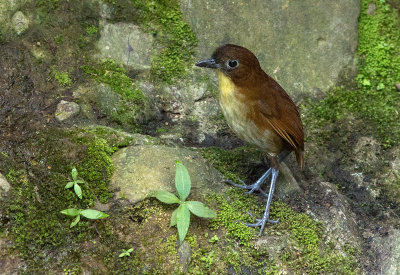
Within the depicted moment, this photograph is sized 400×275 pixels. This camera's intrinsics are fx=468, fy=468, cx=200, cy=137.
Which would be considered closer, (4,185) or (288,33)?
(4,185)

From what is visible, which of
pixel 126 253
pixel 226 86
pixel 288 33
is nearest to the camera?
pixel 126 253

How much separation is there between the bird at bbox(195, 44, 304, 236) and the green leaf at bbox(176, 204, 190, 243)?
0.67 meters

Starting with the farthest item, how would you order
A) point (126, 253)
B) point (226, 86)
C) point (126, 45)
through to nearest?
point (126, 45)
point (226, 86)
point (126, 253)

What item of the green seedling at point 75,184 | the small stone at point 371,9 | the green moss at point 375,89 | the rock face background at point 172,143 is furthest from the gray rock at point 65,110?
the small stone at point 371,9

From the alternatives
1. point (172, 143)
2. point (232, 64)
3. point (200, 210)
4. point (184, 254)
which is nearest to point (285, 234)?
point (200, 210)

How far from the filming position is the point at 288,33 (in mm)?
5418

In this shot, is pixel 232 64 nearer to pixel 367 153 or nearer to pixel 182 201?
pixel 182 201

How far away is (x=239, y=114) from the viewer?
4039 mm

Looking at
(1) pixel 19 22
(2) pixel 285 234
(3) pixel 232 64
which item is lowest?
(2) pixel 285 234

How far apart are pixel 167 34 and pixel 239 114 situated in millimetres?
1606

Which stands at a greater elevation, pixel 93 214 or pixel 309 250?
pixel 93 214

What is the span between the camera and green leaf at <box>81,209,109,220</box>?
11.1 ft

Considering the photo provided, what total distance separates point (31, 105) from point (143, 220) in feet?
5.04

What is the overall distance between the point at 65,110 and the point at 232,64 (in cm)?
157
